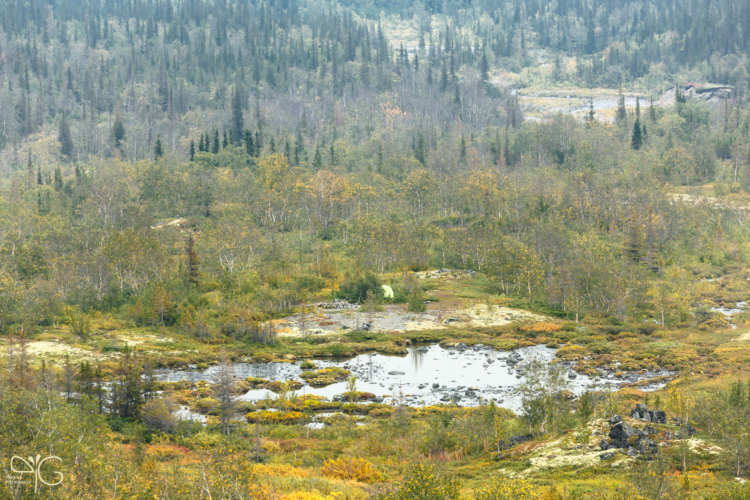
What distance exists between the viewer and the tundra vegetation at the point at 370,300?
32594 mm

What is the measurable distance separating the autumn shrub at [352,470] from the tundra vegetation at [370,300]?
136 millimetres

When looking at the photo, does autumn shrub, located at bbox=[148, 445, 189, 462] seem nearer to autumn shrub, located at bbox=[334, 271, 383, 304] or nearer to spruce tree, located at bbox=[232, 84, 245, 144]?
autumn shrub, located at bbox=[334, 271, 383, 304]

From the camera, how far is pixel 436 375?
67125mm

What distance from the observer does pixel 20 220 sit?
107m

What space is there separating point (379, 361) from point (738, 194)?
3933 inches

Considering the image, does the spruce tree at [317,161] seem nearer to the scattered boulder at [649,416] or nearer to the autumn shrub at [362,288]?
the autumn shrub at [362,288]

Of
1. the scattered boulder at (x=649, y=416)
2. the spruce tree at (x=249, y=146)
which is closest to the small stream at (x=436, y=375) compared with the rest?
the scattered boulder at (x=649, y=416)

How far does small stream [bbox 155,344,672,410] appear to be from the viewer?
59.0 m

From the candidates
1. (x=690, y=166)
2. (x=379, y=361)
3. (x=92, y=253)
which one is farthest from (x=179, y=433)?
(x=690, y=166)

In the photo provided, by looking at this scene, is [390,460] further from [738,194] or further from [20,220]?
[738,194]

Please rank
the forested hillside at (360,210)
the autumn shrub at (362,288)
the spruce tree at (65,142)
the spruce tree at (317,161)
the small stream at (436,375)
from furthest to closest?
the spruce tree at (65,142) < the spruce tree at (317,161) < the autumn shrub at (362,288) < the forested hillside at (360,210) < the small stream at (436,375)

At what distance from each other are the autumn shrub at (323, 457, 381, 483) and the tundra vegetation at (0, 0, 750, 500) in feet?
0.45

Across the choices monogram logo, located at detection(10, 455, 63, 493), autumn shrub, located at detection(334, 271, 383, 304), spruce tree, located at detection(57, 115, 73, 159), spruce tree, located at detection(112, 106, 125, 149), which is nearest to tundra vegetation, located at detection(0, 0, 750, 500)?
monogram logo, located at detection(10, 455, 63, 493)

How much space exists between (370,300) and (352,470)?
4832 centimetres
